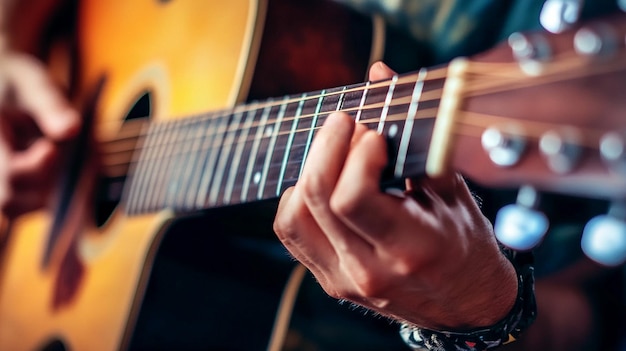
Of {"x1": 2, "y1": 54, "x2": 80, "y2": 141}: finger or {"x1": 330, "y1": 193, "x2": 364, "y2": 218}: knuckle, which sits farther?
{"x1": 2, "y1": 54, "x2": 80, "y2": 141}: finger

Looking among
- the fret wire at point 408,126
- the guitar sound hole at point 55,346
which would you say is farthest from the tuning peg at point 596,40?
the guitar sound hole at point 55,346

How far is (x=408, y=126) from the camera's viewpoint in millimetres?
452

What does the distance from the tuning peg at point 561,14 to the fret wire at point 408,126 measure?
0.09m

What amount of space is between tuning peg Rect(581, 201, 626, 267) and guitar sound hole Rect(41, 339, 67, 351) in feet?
2.48

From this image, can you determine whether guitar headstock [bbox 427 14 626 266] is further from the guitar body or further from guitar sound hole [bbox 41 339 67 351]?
guitar sound hole [bbox 41 339 67 351]

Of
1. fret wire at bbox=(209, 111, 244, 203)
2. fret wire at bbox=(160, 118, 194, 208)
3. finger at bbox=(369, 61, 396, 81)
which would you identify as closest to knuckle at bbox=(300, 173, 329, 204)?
finger at bbox=(369, 61, 396, 81)

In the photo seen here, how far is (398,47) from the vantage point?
0.82 meters

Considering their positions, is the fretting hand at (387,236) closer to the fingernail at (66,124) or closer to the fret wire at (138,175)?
Result: the fret wire at (138,175)

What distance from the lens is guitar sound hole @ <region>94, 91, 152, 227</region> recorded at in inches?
36.4

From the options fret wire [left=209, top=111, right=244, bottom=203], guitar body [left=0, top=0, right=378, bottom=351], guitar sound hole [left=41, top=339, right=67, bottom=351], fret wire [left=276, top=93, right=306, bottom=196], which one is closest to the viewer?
fret wire [left=276, top=93, right=306, bottom=196]

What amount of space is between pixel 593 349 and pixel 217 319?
1.37 feet

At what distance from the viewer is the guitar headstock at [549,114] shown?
1.13ft

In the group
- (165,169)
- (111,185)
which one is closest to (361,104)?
(165,169)

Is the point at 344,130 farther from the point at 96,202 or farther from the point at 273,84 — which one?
the point at 96,202
